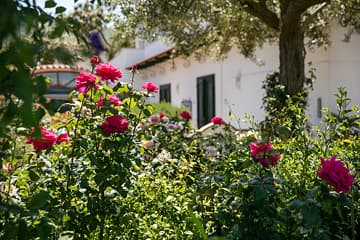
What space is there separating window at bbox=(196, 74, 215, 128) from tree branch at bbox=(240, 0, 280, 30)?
704 cm

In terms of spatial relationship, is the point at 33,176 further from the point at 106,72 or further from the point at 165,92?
the point at 165,92

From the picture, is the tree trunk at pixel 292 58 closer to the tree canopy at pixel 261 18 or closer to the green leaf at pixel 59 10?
the tree canopy at pixel 261 18

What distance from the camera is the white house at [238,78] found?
30.1 ft

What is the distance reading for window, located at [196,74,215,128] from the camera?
15398 mm

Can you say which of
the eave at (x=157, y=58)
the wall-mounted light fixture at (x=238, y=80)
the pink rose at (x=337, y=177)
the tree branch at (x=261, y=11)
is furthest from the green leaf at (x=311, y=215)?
the eave at (x=157, y=58)

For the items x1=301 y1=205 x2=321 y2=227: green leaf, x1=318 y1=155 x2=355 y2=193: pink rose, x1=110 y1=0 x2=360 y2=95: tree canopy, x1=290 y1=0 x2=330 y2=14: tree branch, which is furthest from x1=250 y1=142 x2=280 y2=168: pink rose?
x1=290 y1=0 x2=330 y2=14: tree branch

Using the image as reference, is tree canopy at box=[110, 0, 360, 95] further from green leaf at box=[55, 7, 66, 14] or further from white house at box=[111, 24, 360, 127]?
green leaf at box=[55, 7, 66, 14]

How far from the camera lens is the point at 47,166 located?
3076 mm

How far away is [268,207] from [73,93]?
142cm

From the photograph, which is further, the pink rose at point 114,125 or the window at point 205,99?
the window at point 205,99

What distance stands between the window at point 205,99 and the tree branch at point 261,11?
7037mm

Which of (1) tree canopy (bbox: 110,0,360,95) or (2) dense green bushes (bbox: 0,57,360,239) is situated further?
(1) tree canopy (bbox: 110,0,360,95)

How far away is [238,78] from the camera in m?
13.3

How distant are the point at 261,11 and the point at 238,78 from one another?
556cm
